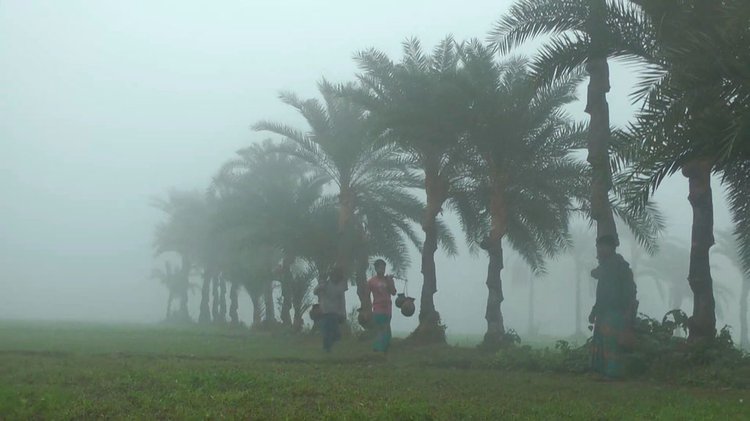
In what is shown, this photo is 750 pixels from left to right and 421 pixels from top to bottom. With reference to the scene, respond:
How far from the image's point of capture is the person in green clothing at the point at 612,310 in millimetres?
12328

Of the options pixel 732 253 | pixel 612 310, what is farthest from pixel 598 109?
pixel 732 253

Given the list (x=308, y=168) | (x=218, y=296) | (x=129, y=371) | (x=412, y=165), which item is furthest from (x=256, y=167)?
(x=129, y=371)

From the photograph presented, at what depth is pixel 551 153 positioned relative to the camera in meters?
20.6

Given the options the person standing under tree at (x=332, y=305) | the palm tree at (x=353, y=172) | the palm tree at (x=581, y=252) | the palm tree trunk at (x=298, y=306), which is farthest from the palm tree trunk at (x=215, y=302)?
the person standing under tree at (x=332, y=305)

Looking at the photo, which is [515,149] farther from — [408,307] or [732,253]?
[732,253]

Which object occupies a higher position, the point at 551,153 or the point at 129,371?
the point at 551,153

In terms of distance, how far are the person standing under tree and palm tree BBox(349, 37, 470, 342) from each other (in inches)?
169

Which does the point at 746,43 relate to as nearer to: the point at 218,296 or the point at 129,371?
the point at 129,371

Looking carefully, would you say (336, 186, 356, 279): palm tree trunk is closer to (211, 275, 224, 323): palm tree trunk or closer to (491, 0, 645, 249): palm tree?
(491, 0, 645, 249): palm tree

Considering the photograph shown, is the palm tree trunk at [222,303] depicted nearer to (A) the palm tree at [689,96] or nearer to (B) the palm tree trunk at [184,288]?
(B) the palm tree trunk at [184,288]

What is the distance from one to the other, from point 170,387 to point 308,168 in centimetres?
2655

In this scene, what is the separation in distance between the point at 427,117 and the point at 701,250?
751 centimetres

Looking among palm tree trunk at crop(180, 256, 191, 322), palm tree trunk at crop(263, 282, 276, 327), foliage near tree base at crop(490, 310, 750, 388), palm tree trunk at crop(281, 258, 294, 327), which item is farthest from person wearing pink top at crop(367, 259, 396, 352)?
palm tree trunk at crop(180, 256, 191, 322)

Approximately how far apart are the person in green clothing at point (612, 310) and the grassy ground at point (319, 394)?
1.54ft
